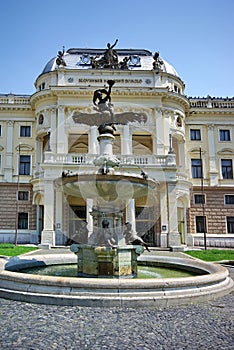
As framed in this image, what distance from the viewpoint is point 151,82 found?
104ft

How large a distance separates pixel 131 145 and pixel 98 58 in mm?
11795

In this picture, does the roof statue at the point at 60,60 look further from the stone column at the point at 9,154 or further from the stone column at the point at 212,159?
the stone column at the point at 212,159

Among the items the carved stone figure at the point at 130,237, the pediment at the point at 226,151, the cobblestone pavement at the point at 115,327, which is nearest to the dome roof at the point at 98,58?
the pediment at the point at 226,151

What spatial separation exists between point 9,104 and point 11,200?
10037 mm

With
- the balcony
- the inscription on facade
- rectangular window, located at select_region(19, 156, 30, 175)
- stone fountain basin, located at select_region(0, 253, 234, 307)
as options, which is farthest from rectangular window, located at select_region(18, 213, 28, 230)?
stone fountain basin, located at select_region(0, 253, 234, 307)

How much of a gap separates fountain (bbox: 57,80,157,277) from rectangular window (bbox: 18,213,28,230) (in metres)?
23.4

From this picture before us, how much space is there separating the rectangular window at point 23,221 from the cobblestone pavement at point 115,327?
25.7 metres

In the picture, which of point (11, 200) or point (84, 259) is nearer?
point (84, 259)

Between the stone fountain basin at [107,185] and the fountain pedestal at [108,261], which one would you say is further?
the fountain pedestal at [108,261]

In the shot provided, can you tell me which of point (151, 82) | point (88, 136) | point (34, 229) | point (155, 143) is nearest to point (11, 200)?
point (34, 229)

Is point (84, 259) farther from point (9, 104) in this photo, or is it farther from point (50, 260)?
point (9, 104)

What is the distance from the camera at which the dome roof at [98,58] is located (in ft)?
113

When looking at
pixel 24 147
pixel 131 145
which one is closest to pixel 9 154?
pixel 24 147

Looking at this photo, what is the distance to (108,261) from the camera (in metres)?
8.72
